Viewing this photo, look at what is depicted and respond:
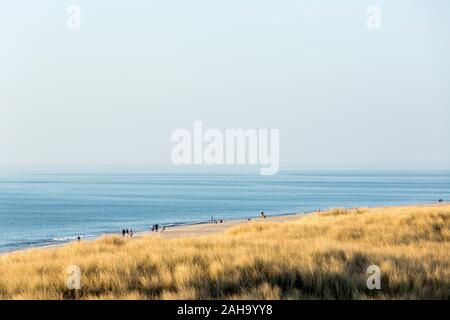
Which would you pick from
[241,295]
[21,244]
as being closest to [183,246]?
[241,295]

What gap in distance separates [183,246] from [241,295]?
580 centimetres

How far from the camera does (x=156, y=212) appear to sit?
108 meters

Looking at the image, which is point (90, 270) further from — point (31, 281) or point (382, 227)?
point (382, 227)

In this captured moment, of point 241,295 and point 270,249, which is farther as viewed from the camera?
point 270,249

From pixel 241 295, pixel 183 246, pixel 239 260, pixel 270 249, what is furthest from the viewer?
pixel 183 246

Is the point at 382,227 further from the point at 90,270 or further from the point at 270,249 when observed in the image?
the point at 90,270

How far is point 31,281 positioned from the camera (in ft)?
33.6
